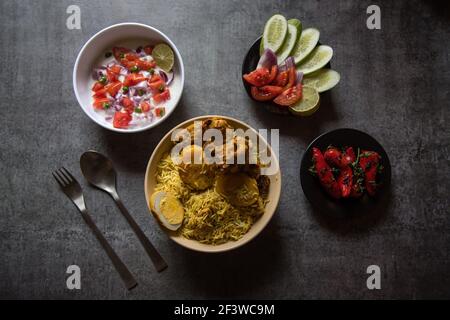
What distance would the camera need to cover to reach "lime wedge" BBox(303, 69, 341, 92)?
3736mm

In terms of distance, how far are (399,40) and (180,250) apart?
2.57 metres

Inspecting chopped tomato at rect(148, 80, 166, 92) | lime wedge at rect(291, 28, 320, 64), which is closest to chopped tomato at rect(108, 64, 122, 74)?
chopped tomato at rect(148, 80, 166, 92)

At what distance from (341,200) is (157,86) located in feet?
5.65

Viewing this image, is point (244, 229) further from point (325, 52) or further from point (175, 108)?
point (325, 52)

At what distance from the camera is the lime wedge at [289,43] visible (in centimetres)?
373

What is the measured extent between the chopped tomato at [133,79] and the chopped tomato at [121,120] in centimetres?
25

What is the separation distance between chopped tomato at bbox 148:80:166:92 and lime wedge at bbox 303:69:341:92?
114 cm

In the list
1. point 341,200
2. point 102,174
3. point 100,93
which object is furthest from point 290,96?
point 102,174

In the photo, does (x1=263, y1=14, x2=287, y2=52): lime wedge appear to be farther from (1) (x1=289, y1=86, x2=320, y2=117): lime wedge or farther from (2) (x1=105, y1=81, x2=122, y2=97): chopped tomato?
(2) (x1=105, y1=81, x2=122, y2=97): chopped tomato

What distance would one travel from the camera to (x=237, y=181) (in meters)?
3.30

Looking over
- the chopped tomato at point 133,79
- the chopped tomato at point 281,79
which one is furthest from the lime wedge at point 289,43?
the chopped tomato at point 133,79

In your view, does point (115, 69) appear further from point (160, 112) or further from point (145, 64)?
point (160, 112)

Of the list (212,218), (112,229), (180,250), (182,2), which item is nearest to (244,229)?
(212,218)

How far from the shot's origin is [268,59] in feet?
12.1
